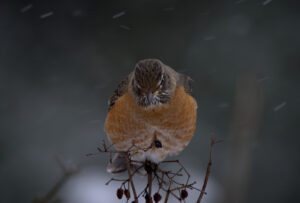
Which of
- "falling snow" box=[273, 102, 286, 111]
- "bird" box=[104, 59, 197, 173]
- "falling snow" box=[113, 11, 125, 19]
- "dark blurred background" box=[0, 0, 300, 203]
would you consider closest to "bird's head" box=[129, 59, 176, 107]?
"bird" box=[104, 59, 197, 173]

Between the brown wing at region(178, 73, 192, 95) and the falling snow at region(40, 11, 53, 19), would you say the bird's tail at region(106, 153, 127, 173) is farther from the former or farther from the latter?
the falling snow at region(40, 11, 53, 19)

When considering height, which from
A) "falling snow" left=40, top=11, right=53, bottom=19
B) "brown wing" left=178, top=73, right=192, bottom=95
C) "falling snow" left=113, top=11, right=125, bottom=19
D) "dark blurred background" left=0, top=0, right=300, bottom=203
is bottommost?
"dark blurred background" left=0, top=0, right=300, bottom=203

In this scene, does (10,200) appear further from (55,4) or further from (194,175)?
(55,4)

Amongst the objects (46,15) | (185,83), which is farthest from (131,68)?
(185,83)

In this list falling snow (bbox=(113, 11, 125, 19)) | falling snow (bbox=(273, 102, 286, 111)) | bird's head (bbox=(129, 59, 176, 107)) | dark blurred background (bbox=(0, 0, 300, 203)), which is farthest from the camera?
falling snow (bbox=(113, 11, 125, 19))

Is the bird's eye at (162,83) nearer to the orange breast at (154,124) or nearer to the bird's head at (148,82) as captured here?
the bird's head at (148,82)

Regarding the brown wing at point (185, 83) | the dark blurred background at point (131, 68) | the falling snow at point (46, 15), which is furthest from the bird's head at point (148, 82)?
the falling snow at point (46, 15)
